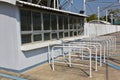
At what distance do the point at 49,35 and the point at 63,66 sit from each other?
75.1 inches

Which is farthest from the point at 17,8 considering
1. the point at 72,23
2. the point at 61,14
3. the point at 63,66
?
the point at 72,23

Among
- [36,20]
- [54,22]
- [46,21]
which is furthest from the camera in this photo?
[54,22]

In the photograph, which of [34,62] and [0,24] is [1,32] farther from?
[34,62]

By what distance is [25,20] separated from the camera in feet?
22.6

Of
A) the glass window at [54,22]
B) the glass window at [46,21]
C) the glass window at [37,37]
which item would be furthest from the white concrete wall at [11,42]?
the glass window at [54,22]

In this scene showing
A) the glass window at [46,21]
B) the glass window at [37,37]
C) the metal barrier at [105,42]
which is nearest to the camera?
the glass window at [37,37]

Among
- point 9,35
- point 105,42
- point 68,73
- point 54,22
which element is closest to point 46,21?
point 54,22

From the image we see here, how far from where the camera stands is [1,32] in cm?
678

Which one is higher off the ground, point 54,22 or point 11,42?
point 54,22

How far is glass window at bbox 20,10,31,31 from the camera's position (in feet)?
22.1

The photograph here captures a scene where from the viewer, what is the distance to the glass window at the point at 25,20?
22.1 ft

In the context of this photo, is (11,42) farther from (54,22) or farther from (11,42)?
(54,22)

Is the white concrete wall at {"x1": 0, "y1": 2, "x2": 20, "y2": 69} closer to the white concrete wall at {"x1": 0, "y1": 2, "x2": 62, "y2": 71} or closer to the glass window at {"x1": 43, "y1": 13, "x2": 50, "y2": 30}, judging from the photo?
the white concrete wall at {"x1": 0, "y1": 2, "x2": 62, "y2": 71}

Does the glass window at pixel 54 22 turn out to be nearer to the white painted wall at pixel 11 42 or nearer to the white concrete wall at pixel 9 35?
the white painted wall at pixel 11 42
